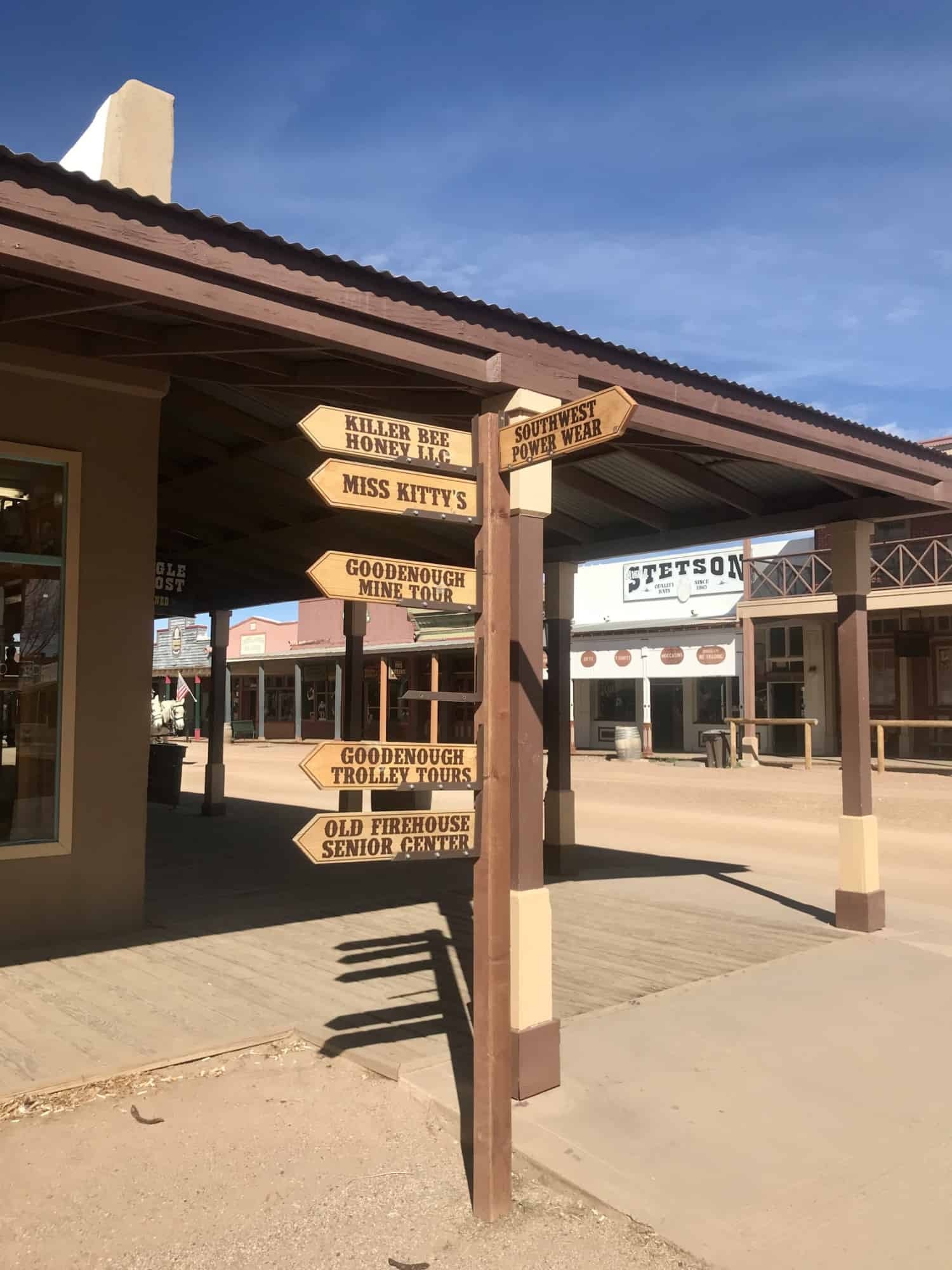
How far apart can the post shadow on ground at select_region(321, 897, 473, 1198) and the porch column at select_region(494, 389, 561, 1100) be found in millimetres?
366

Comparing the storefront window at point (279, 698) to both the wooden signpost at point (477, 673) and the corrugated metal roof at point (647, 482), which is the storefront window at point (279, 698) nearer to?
the corrugated metal roof at point (647, 482)

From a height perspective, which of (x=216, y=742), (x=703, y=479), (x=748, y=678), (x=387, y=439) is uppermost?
(x=703, y=479)

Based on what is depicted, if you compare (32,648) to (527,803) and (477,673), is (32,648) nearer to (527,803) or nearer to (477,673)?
(527,803)

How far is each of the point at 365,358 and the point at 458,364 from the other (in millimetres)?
452

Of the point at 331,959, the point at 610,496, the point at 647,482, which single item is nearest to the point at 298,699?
the point at 610,496

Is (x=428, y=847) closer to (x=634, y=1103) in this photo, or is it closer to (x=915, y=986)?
(x=634, y=1103)

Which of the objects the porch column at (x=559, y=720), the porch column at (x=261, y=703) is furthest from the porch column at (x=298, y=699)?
the porch column at (x=559, y=720)

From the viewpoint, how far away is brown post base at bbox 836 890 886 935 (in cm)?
783

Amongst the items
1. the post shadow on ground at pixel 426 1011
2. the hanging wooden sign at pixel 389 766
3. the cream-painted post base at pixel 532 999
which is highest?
the hanging wooden sign at pixel 389 766

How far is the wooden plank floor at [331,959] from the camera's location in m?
5.12

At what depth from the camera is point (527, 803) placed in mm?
4777

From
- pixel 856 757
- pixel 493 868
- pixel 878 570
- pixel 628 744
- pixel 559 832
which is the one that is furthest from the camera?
pixel 628 744

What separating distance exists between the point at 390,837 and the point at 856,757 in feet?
18.2

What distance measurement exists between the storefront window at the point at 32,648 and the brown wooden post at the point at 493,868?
4.31 m
